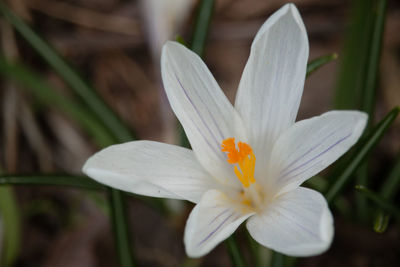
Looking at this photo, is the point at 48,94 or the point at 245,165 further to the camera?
the point at 48,94

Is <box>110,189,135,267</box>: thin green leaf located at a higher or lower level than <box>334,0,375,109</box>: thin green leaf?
lower

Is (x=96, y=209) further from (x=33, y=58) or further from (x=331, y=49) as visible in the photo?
(x=331, y=49)

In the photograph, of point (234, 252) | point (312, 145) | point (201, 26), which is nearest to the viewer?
point (312, 145)

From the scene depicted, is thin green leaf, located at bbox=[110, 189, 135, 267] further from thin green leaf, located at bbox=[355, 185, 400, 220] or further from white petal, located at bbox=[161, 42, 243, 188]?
thin green leaf, located at bbox=[355, 185, 400, 220]

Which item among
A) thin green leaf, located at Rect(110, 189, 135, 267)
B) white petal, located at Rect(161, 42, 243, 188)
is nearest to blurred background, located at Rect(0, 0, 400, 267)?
thin green leaf, located at Rect(110, 189, 135, 267)

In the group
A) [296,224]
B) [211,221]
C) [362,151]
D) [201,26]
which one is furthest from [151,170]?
[201,26]

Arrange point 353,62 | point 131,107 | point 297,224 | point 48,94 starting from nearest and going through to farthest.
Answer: point 297,224 < point 353,62 < point 48,94 < point 131,107

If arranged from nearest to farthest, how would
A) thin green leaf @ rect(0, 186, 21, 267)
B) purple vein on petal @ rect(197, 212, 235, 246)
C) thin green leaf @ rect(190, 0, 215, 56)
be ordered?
purple vein on petal @ rect(197, 212, 235, 246), thin green leaf @ rect(190, 0, 215, 56), thin green leaf @ rect(0, 186, 21, 267)

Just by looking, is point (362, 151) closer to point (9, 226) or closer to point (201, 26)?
point (201, 26)
